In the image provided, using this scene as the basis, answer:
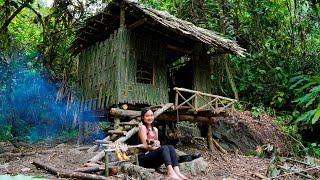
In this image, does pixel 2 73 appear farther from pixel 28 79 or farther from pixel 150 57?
pixel 150 57

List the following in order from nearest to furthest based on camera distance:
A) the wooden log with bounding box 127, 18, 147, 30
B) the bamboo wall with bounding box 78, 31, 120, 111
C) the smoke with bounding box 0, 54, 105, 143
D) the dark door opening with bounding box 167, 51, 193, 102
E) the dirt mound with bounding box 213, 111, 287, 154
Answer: the wooden log with bounding box 127, 18, 147, 30 → the bamboo wall with bounding box 78, 31, 120, 111 → the dark door opening with bounding box 167, 51, 193, 102 → the dirt mound with bounding box 213, 111, 287, 154 → the smoke with bounding box 0, 54, 105, 143

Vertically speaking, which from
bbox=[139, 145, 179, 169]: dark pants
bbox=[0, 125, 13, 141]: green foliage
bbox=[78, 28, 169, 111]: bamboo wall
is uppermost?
bbox=[78, 28, 169, 111]: bamboo wall

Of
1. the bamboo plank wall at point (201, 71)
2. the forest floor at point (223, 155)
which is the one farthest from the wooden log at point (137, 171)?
the bamboo plank wall at point (201, 71)

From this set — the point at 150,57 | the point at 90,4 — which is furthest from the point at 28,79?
the point at 150,57

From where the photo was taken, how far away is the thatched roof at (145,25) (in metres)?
11.6

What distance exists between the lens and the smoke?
17719 millimetres

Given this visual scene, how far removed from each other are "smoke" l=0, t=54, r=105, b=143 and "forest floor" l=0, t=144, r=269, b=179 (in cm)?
734

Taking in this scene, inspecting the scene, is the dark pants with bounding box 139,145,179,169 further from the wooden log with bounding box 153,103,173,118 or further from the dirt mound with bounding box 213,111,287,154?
the dirt mound with bounding box 213,111,287,154

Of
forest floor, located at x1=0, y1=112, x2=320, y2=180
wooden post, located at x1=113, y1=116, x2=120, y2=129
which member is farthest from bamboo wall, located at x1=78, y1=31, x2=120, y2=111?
forest floor, located at x1=0, y1=112, x2=320, y2=180

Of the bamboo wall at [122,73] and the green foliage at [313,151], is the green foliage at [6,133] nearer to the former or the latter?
the bamboo wall at [122,73]

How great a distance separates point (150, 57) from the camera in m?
13.1

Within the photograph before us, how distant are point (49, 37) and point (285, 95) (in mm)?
10189

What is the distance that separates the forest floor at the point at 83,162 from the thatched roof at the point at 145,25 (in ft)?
11.3

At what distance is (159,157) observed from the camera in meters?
7.25
